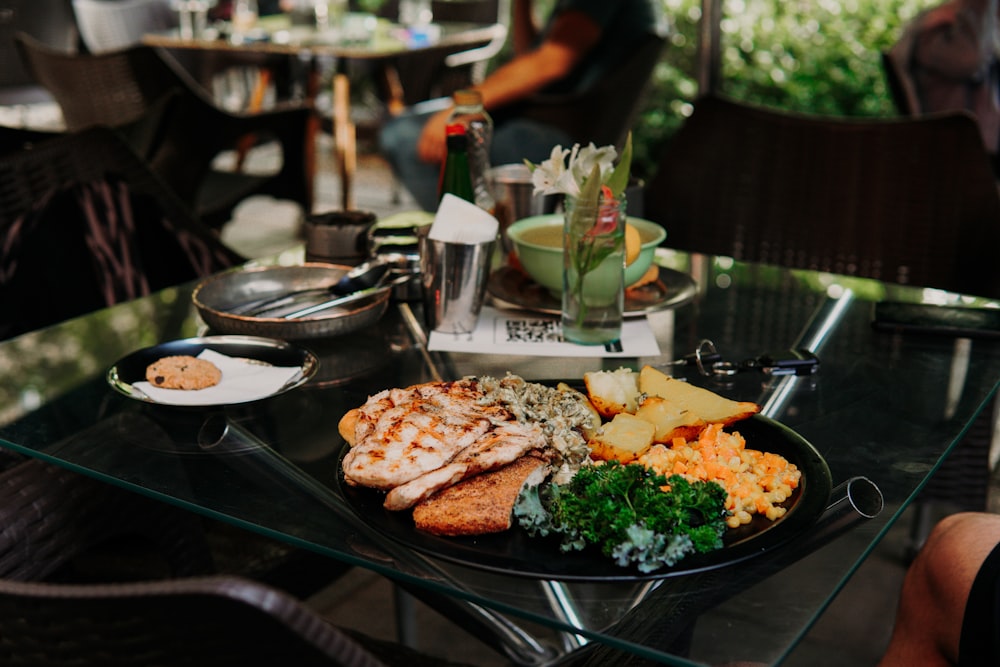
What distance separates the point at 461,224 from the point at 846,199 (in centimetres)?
106

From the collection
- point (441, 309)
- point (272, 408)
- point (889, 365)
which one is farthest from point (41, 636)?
point (889, 365)

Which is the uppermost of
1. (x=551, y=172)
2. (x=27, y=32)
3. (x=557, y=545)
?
(x=27, y=32)

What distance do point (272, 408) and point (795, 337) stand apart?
2.25 ft

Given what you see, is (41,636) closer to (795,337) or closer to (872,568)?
(795,337)

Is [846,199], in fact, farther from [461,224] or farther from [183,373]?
[183,373]

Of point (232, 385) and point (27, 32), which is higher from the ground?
point (27, 32)

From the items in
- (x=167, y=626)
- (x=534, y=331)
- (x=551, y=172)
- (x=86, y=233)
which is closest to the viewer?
(x=167, y=626)

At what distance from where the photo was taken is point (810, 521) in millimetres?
847

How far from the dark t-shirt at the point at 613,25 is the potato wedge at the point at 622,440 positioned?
255 cm

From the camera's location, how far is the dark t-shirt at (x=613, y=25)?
130 inches

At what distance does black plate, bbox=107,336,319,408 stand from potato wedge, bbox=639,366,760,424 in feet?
1.24

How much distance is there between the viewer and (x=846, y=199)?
2.11 m

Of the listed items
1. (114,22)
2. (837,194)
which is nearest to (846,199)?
(837,194)

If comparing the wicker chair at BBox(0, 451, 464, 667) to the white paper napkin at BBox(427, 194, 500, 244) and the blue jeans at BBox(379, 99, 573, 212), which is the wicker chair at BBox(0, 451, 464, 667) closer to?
the white paper napkin at BBox(427, 194, 500, 244)
